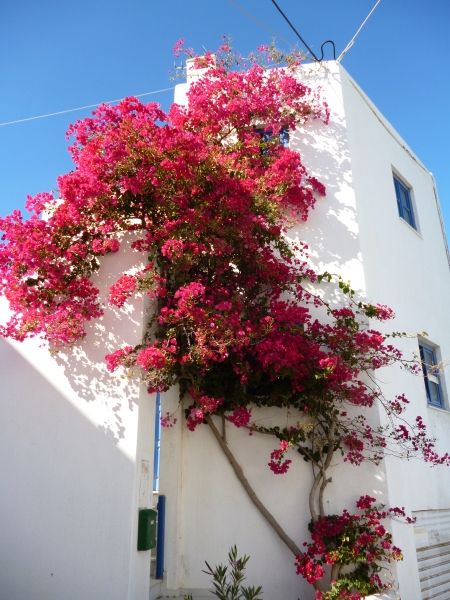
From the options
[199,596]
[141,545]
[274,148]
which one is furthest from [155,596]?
[274,148]

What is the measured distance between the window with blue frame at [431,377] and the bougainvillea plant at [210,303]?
4.61 feet

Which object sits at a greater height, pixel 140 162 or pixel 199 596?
pixel 140 162

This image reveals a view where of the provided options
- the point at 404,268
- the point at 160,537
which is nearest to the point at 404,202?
the point at 404,268

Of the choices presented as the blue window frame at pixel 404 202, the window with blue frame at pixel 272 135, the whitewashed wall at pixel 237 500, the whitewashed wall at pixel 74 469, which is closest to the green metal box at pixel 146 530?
the whitewashed wall at pixel 74 469

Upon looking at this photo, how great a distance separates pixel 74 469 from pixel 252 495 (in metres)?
2.22

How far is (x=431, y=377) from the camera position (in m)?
8.72

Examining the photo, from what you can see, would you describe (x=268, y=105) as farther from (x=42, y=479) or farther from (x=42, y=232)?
(x=42, y=479)

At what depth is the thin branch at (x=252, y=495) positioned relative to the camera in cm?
635

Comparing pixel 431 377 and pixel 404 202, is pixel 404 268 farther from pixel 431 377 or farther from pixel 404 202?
pixel 404 202

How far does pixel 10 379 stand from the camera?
627 centimetres

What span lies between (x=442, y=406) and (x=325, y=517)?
3.58 meters

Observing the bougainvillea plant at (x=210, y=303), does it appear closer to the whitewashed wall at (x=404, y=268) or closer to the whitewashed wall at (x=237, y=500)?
the whitewashed wall at (x=237, y=500)

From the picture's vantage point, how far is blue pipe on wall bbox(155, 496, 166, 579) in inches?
259

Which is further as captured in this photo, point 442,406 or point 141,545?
point 442,406
